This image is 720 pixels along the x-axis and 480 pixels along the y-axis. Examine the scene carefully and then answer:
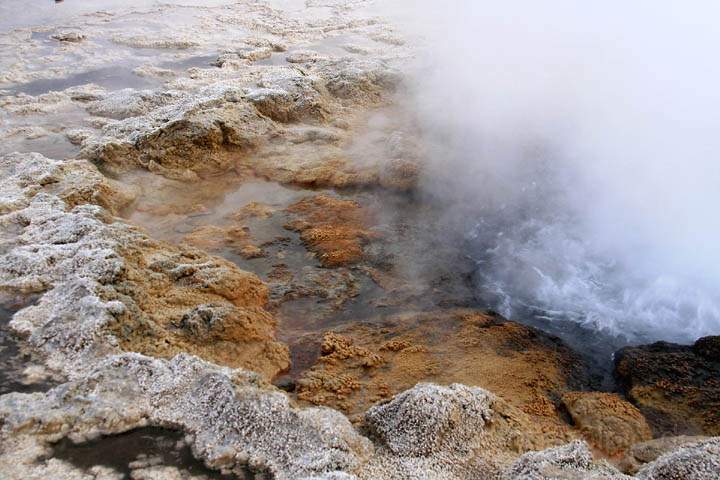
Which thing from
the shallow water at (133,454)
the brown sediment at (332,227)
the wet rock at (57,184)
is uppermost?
the wet rock at (57,184)

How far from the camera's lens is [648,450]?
3.60 meters

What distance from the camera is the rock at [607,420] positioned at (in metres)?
3.86

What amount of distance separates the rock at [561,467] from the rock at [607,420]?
854 mm

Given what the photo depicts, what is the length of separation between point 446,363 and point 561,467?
5.44ft

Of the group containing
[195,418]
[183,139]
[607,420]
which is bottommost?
[607,420]

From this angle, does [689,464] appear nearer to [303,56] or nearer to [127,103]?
[127,103]

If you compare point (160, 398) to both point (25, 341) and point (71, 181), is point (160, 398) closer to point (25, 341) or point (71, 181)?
point (25, 341)

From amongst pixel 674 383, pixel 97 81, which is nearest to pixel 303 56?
pixel 97 81

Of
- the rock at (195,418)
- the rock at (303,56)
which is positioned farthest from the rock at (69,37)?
the rock at (195,418)

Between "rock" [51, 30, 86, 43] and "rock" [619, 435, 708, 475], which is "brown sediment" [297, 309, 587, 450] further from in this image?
"rock" [51, 30, 86, 43]

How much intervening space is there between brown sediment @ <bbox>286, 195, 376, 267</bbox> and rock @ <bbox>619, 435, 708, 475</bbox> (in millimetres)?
3391

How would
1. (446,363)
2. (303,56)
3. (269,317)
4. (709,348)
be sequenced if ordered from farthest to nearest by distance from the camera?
(303,56)
(269,317)
(709,348)
(446,363)

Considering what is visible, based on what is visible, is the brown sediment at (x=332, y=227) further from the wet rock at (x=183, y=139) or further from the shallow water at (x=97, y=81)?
the shallow water at (x=97, y=81)

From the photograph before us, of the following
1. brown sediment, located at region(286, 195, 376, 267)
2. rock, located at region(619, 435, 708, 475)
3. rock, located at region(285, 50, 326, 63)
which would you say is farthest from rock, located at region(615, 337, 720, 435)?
rock, located at region(285, 50, 326, 63)
